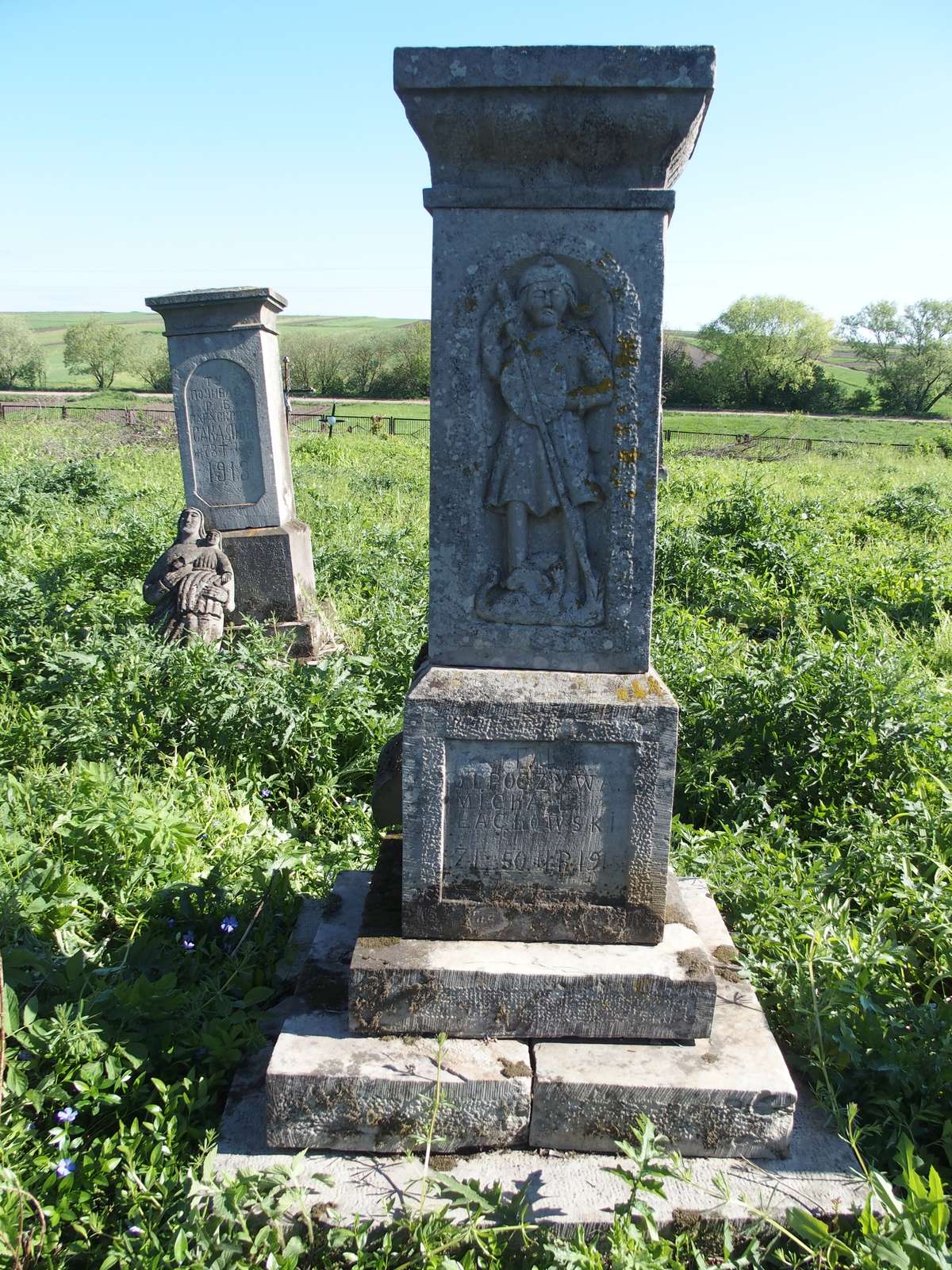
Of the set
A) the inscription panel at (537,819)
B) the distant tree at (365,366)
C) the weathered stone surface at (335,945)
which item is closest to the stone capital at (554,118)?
the inscription panel at (537,819)

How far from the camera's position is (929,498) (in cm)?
1082

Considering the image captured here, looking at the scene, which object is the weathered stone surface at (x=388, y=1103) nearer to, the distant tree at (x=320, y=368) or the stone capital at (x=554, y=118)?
the stone capital at (x=554, y=118)

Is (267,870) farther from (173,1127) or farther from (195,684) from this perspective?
(195,684)

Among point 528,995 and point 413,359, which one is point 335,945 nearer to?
point 528,995

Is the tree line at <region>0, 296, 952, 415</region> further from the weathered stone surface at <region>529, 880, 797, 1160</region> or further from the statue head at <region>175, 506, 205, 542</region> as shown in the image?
the weathered stone surface at <region>529, 880, 797, 1160</region>

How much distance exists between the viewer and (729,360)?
45.7 meters

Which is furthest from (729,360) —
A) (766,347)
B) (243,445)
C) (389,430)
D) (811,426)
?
(243,445)

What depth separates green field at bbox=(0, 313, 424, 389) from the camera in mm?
51219

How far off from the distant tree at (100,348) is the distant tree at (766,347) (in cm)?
3182

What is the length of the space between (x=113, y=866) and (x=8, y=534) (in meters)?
6.52

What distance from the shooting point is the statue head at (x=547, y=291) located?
7.28 feet

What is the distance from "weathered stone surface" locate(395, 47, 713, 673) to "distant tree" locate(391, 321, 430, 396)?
36.4 metres

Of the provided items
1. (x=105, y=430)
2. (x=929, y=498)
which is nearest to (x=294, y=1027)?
(x=929, y=498)

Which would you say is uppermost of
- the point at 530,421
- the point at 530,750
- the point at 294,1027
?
the point at 530,421
